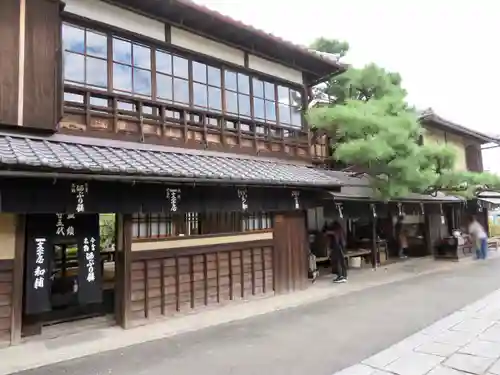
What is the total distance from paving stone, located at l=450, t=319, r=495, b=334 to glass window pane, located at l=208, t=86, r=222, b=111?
728 cm

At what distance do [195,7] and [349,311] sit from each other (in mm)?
7699

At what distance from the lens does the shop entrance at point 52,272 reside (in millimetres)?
6645

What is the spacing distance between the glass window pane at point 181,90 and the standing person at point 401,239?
13.2 meters

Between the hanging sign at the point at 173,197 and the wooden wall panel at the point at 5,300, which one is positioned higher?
the hanging sign at the point at 173,197

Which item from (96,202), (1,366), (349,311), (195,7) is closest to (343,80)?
(195,7)

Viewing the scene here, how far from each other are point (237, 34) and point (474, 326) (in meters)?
8.55

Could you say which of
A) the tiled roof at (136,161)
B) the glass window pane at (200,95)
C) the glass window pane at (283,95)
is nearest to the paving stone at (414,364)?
the tiled roof at (136,161)

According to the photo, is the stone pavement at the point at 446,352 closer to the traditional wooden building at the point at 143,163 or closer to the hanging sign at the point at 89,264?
the traditional wooden building at the point at 143,163

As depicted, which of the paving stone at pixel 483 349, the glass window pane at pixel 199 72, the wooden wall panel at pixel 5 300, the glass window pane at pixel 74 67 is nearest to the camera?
the paving stone at pixel 483 349

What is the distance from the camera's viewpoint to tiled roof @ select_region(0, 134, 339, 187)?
5926 millimetres

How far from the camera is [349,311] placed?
331 inches

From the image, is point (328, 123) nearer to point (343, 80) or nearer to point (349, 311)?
point (343, 80)

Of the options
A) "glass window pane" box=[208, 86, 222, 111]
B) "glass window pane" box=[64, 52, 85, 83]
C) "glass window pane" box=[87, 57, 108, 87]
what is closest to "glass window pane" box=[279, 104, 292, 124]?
"glass window pane" box=[208, 86, 222, 111]

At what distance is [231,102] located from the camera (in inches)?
414
